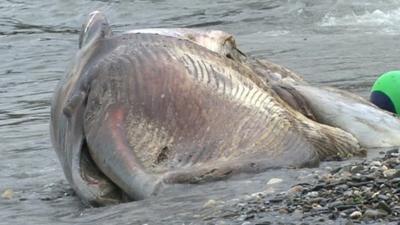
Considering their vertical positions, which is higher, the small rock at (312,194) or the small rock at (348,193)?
the small rock at (348,193)

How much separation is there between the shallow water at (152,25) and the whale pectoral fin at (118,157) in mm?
107

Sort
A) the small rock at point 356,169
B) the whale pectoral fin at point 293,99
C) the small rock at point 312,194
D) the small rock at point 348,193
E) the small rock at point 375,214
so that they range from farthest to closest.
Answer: the whale pectoral fin at point 293,99 < the small rock at point 356,169 < the small rock at point 312,194 < the small rock at point 348,193 < the small rock at point 375,214

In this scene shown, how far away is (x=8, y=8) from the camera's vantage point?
20094 millimetres

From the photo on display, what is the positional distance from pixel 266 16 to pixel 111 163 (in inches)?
478

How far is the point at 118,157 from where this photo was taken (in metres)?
4.78

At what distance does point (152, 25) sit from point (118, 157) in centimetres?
1206

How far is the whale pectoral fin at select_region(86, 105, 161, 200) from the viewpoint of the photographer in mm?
4723

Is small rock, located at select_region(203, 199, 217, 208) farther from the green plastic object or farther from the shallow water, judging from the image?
the green plastic object

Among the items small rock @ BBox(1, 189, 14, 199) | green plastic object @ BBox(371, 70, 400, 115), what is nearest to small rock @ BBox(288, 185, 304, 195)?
small rock @ BBox(1, 189, 14, 199)

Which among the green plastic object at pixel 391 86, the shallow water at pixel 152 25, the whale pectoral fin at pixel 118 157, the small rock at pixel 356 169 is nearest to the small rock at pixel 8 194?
the shallow water at pixel 152 25

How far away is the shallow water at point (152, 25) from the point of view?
4750 mm

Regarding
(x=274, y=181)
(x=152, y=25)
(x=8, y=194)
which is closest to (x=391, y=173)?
(x=274, y=181)

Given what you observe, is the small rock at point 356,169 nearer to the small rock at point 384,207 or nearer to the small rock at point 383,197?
the small rock at point 383,197

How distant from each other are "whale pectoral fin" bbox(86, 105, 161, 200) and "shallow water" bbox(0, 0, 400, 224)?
0.35 feet
